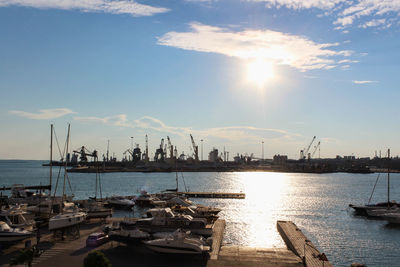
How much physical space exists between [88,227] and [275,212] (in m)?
40.2

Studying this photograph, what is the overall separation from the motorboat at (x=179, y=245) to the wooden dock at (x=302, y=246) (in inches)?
320

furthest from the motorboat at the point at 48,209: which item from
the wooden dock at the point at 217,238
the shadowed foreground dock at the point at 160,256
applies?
the wooden dock at the point at 217,238

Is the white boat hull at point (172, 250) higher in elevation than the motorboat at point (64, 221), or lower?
lower

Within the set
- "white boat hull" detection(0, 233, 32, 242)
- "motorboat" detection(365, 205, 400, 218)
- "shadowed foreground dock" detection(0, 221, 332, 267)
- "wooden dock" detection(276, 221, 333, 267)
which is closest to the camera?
"shadowed foreground dock" detection(0, 221, 332, 267)

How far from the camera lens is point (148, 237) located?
33.3 meters

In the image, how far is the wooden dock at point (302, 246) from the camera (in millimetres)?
28672

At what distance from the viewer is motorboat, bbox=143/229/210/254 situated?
1157 inches

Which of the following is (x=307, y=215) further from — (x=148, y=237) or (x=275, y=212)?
(x=148, y=237)

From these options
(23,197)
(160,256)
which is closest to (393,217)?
(160,256)

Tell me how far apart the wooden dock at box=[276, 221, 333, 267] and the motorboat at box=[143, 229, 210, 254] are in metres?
8.13

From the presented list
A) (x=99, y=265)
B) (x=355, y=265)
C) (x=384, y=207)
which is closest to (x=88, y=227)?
(x=99, y=265)

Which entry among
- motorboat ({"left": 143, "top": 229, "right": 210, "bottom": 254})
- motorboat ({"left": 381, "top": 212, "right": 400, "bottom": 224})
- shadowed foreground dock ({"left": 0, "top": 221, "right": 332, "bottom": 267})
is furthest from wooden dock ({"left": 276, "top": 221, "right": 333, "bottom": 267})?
motorboat ({"left": 381, "top": 212, "right": 400, "bottom": 224})

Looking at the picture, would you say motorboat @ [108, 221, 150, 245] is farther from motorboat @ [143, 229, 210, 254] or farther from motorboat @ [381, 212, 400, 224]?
motorboat @ [381, 212, 400, 224]

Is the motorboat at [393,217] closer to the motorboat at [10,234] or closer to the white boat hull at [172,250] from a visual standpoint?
the white boat hull at [172,250]
